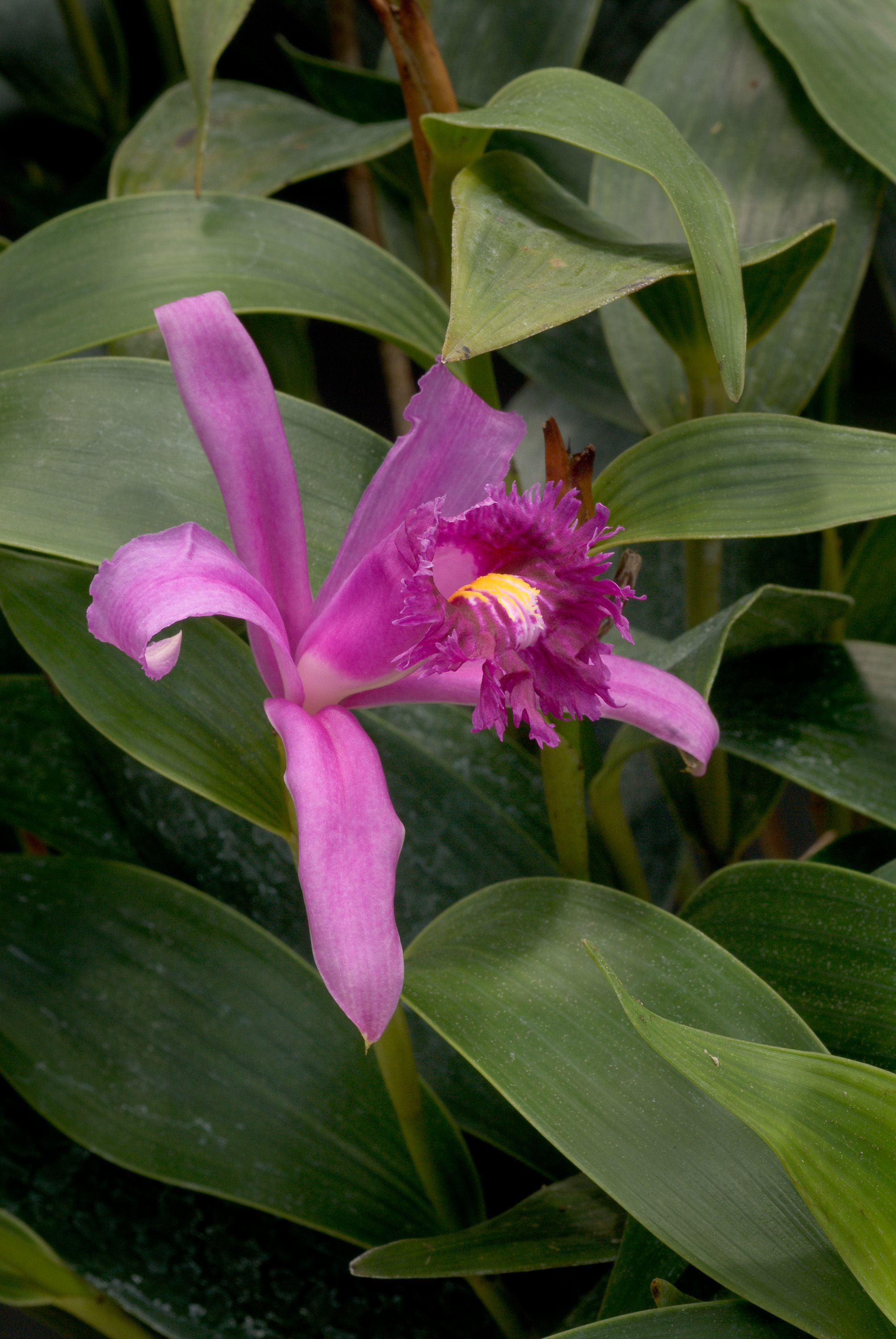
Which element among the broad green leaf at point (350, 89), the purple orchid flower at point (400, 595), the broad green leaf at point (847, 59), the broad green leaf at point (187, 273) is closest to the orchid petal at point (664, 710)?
the purple orchid flower at point (400, 595)

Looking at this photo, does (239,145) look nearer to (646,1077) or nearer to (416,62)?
(416,62)

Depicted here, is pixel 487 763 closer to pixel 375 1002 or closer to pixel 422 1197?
pixel 422 1197

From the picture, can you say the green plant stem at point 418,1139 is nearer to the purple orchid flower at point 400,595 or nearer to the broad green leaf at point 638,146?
the purple orchid flower at point 400,595

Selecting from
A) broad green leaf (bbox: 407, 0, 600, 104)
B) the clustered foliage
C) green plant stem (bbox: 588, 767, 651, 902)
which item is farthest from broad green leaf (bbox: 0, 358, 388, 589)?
broad green leaf (bbox: 407, 0, 600, 104)

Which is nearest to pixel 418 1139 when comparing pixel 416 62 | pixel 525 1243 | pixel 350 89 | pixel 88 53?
pixel 525 1243

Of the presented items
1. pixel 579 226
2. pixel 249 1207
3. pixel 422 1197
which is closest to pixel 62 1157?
pixel 249 1207
